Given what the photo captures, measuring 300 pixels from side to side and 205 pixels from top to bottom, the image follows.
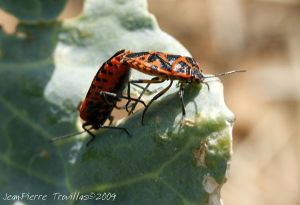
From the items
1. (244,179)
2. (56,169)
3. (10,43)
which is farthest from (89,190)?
(244,179)

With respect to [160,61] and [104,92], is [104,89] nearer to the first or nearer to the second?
[104,92]

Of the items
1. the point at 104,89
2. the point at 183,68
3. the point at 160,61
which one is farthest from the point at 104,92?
the point at 183,68

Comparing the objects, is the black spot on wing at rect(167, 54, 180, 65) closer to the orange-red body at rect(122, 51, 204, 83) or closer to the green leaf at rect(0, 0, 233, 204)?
the orange-red body at rect(122, 51, 204, 83)

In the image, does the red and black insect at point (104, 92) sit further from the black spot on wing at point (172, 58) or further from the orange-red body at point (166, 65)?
the black spot on wing at point (172, 58)

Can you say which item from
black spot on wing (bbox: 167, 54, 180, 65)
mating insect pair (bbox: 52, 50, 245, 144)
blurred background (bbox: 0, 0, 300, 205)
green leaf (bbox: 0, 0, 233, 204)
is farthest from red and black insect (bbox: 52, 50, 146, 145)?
blurred background (bbox: 0, 0, 300, 205)

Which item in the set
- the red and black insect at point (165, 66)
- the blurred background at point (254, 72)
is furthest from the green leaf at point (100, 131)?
the blurred background at point (254, 72)

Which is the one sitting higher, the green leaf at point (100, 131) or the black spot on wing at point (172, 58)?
the black spot on wing at point (172, 58)
